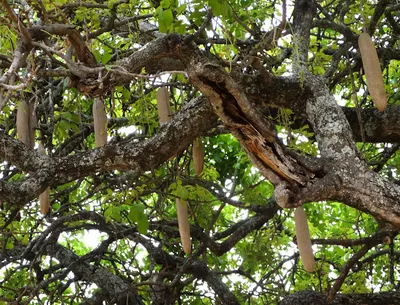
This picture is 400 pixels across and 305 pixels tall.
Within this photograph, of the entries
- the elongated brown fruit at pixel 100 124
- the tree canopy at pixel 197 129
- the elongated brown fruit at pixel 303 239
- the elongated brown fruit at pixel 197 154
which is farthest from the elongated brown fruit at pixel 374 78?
the elongated brown fruit at pixel 100 124

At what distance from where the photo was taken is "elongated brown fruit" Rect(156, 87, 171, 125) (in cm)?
368

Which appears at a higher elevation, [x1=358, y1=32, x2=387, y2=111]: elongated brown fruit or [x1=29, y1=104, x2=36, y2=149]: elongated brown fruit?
[x1=29, y1=104, x2=36, y2=149]: elongated brown fruit

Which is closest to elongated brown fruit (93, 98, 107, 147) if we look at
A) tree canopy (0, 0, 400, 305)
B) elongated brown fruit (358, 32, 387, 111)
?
tree canopy (0, 0, 400, 305)

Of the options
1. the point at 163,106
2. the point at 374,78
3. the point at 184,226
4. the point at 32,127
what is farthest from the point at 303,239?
the point at 32,127

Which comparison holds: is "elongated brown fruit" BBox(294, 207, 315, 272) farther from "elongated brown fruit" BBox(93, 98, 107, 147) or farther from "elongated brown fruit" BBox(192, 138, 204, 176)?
"elongated brown fruit" BBox(93, 98, 107, 147)

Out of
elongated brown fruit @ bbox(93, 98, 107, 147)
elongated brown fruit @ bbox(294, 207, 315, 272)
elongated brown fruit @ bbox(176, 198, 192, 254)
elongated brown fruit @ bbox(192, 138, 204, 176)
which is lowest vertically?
elongated brown fruit @ bbox(294, 207, 315, 272)

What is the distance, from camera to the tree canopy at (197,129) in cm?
294

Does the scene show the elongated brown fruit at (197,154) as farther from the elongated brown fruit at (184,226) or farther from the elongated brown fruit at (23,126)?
the elongated brown fruit at (23,126)

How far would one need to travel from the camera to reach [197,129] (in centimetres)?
357

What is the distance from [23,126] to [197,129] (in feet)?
2.77

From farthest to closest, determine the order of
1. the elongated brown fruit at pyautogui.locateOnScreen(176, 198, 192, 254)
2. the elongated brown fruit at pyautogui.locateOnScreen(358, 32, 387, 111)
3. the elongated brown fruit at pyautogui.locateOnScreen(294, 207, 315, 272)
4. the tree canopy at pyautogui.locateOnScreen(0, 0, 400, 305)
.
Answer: the elongated brown fruit at pyautogui.locateOnScreen(176, 198, 192, 254), the elongated brown fruit at pyautogui.locateOnScreen(294, 207, 315, 272), the elongated brown fruit at pyautogui.locateOnScreen(358, 32, 387, 111), the tree canopy at pyautogui.locateOnScreen(0, 0, 400, 305)

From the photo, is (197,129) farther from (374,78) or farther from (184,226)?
(374,78)

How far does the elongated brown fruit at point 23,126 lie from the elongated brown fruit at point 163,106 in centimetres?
64

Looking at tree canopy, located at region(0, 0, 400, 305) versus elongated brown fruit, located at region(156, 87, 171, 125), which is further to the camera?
elongated brown fruit, located at region(156, 87, 171, 125)
